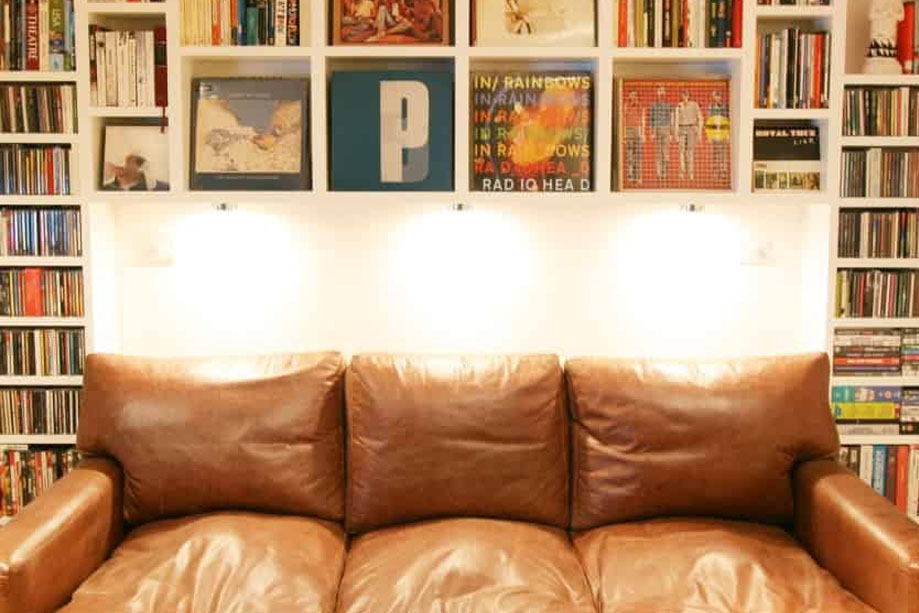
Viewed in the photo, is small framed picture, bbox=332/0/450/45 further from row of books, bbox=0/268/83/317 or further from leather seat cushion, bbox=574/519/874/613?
leather seat cushion, bbox=574/519/874/613

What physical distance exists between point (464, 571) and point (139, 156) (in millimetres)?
1630

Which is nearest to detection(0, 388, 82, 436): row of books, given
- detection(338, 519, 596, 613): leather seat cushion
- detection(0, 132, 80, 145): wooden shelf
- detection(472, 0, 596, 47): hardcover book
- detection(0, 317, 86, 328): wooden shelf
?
detection(0, 317, 86, 328): wooden shelf

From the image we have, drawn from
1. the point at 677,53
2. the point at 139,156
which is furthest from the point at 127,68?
the point at 677,53

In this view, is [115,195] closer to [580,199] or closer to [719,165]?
[580,199]

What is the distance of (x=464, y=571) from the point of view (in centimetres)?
221

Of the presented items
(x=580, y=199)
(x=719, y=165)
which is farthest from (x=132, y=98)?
(x=719, y=165)

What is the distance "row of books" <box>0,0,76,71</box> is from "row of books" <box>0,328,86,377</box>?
0.83 m

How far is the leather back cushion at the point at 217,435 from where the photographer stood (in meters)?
2.49

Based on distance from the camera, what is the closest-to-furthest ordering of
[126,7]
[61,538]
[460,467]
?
[61,538], [460,467], [126,7]

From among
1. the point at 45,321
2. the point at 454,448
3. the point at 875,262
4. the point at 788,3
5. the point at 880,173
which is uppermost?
the point at 788,3

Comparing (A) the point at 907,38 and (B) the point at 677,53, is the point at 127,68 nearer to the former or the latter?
(B) the point at 677,53

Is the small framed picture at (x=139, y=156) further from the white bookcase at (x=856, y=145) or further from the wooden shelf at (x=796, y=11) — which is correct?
the white bookcase at (x=856, y=145)

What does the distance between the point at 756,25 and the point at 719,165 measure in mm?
476

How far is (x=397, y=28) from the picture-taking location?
2773mm
